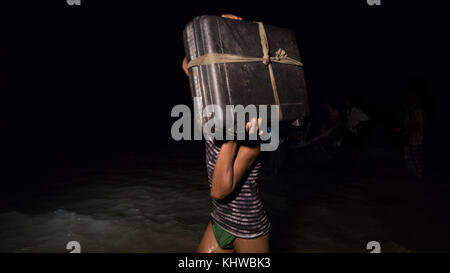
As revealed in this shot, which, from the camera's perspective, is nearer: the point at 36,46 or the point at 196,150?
the point at 196,150

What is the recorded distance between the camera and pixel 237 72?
1.38 meters

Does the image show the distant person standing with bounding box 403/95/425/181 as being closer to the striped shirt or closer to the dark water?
the dark water

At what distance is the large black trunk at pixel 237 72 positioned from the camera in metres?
1.33

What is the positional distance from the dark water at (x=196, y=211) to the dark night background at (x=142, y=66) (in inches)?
114

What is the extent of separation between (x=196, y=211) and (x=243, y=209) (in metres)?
2.90

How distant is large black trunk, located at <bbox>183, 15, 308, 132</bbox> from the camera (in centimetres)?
133

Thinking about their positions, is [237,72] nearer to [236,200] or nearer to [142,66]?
[236,200]

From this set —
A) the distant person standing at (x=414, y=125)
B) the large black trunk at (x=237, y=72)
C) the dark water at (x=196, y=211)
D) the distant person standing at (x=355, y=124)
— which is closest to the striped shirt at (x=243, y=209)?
the large black trunk at (x=237, y=72)

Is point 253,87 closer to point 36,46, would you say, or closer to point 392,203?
point 392,203

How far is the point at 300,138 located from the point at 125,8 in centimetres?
1584

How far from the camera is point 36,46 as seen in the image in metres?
13.8

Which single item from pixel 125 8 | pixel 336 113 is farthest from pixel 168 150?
pixel 125 8

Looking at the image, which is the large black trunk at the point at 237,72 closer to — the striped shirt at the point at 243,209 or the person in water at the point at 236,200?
the person in water at the point at 236,200

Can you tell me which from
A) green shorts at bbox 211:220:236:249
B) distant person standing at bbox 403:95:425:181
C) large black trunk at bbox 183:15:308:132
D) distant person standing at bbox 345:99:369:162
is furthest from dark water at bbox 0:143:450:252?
large black trunk at bbox 183:15:308:132
